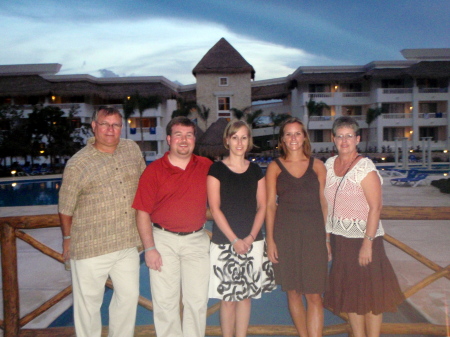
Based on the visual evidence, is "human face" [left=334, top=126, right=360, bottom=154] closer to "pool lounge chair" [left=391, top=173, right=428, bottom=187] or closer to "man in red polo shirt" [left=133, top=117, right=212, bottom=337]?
"man in red polo shirt" [left=133, top=117, right=212, bottom=337]

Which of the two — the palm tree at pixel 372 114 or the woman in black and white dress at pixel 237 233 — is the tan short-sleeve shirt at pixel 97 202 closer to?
the woman in black and white dress at pixel 237 233

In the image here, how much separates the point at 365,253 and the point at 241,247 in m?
0.91

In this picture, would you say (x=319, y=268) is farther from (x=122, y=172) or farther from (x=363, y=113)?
(x=363, y=113)

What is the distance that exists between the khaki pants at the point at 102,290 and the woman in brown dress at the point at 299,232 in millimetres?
1111

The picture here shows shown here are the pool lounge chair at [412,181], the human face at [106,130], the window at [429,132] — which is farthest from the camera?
the window at [429,132]

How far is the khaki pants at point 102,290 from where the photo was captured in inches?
111

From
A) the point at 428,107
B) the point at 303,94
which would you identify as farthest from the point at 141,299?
the point at 428,107

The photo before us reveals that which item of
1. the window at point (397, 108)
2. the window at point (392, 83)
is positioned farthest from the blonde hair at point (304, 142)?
the window at point (392, 83)

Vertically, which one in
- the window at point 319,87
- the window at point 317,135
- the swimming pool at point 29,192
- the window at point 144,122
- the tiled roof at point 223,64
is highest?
the tiled roof at point 223,64

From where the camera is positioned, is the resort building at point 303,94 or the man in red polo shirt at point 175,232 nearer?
the man in red polo shirt at point 175,232

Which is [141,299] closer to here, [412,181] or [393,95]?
[412,181]

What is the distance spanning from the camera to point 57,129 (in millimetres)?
28594

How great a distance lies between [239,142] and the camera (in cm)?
290

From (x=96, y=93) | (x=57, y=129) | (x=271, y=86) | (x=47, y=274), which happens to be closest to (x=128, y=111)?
(x=96, y=93)
